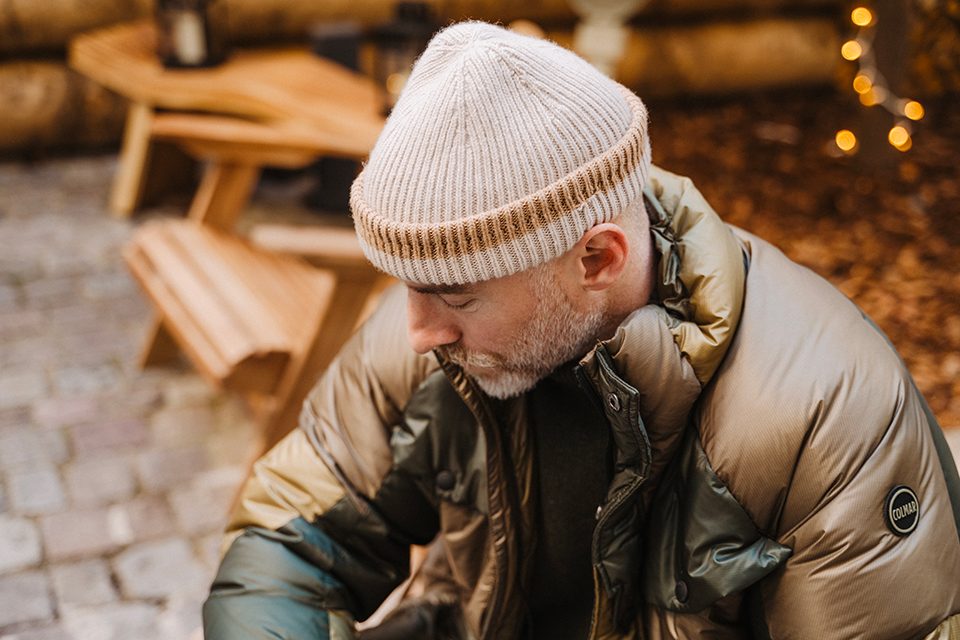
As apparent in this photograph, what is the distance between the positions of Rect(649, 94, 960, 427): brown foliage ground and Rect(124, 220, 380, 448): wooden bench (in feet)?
7.56

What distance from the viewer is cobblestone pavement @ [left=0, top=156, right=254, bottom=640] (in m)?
2.79

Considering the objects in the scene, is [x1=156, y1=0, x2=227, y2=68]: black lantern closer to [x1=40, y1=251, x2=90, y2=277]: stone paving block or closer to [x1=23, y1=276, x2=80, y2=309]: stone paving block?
[x1=40, y1=251, x2=90, y2=277]: stone paving block

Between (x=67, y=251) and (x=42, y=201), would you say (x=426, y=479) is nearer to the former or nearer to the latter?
(x=67, y=251)

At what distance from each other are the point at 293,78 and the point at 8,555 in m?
2.60

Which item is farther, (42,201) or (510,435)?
(42,201)

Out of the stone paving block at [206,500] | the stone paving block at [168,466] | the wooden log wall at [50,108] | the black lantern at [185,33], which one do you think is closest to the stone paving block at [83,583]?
the stone paving block at [206,500]

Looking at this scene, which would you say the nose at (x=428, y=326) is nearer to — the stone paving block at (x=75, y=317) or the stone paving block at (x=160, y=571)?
the stone paving block at (x=160, y=571)

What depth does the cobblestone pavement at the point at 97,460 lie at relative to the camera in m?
2.79

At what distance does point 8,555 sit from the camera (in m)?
2.91

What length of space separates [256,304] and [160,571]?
844mm

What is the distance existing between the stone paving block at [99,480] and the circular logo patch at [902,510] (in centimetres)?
250

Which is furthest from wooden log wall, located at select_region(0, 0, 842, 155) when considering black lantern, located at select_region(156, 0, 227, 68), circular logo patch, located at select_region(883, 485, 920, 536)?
circular logo patch, located at select_region(883, 485, 920, 536)

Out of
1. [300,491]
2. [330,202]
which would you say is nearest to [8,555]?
[300,491]

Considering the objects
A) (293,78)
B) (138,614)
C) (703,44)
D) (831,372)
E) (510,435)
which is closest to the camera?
(831,372)
